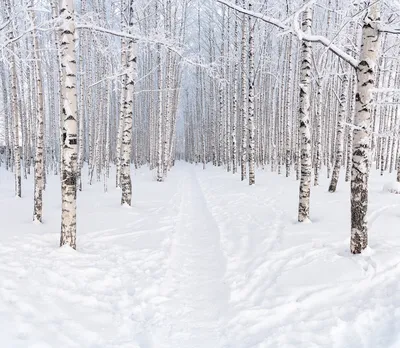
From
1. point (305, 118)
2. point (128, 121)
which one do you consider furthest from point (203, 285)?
point (128, 121)

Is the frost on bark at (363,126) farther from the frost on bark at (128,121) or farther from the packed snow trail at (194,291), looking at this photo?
the frost on bark at (128,121)

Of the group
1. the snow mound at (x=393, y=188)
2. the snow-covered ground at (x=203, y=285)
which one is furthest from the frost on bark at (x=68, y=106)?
A: the snow mound at (x=393, y=188)

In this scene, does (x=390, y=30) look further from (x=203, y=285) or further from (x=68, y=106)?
(x=68, y=106)

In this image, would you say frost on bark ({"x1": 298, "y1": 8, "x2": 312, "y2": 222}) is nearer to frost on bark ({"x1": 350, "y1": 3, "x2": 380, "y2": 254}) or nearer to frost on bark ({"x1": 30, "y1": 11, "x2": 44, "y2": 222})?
frost on bark ({"x1": 350, "y1": 3, "x2": 380, "y2": 254})

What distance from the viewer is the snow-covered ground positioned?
123 inches

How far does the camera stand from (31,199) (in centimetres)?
1155

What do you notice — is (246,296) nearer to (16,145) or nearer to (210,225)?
(210,225)

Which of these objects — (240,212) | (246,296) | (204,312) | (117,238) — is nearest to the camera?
(204,312)

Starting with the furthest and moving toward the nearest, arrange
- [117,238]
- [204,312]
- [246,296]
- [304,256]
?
[117,238] → [304,256] → [246,296] → [204,312]

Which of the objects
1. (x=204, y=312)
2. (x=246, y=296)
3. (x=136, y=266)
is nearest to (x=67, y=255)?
(x=136, y=266)

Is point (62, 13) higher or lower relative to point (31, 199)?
higher

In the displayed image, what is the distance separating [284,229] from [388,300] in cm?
342

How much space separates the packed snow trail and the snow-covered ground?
0.02 meters

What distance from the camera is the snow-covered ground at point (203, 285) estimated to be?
3.12 meters
